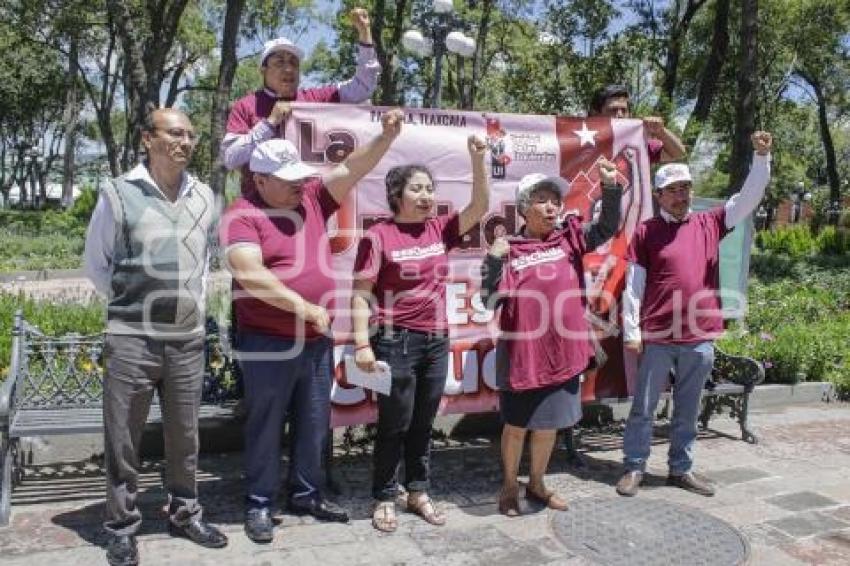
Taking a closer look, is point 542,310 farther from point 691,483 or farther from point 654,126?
point 654,126

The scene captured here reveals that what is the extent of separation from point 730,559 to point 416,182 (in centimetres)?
249

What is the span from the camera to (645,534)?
431 cm

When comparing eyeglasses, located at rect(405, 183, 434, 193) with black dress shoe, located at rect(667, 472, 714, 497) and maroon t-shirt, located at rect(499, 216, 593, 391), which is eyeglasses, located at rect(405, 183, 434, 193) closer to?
maroon t-shirt, located at rect(499, 216, 593, 391)

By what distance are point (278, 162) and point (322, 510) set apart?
186 centimetres

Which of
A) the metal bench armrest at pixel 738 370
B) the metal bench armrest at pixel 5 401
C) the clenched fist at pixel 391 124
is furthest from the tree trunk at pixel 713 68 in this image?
the metal bench armrest at pixel 5 401

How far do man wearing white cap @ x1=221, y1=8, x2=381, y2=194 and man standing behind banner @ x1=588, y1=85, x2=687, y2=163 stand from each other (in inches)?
70.9

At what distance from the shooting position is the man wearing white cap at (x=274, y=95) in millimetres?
4195

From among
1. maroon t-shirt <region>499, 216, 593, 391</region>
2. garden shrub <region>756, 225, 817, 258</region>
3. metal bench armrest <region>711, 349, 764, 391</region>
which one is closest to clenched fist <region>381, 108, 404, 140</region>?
maroon t-shirt <region>499, 216, 593, 391</region>

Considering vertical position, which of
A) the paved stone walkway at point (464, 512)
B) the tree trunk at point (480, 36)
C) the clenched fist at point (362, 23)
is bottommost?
the paved stone walkway at point (464, 512)

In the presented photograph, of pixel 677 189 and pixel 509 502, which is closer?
pixel 509 502

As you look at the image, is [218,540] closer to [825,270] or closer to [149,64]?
[825,270]

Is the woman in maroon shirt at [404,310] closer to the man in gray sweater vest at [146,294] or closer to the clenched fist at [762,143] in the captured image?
the man in gray sweater vest at [146,294]

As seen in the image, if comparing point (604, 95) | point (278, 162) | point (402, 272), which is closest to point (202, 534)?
point (402, 272)

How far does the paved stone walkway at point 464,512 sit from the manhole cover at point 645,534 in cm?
9
